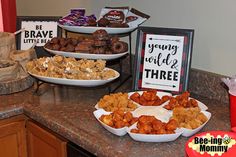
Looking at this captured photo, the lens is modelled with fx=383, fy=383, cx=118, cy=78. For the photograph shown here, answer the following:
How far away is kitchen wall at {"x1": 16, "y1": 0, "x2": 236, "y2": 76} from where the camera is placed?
1404 mm

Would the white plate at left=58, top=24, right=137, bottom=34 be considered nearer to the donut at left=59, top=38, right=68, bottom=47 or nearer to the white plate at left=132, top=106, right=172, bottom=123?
the donut at left=59, top=38, right=68, bottom=47

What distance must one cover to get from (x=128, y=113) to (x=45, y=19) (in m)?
0.88

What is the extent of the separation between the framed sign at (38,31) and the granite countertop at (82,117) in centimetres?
30

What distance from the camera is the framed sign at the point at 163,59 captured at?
4.84ft

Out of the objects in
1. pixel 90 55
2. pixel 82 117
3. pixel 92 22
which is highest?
pixel 92 22

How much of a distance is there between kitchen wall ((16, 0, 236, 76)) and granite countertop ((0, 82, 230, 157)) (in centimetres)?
15

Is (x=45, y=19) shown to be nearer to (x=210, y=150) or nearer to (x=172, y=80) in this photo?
(x=172, y=80)

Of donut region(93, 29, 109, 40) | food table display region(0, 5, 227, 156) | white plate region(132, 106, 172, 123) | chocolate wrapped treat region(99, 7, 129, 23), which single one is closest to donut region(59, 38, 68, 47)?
food table display region(0, 5, 227, 156)

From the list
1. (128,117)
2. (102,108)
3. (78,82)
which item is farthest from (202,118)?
(78,82)

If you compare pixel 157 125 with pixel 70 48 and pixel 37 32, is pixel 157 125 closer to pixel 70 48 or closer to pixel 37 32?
pixel 70 48

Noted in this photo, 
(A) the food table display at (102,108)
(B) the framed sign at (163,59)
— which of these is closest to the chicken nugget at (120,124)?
(A) the food table display at (102,108)

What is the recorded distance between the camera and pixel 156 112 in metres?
1.28

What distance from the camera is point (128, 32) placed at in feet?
5.49

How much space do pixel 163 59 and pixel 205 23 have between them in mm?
212
